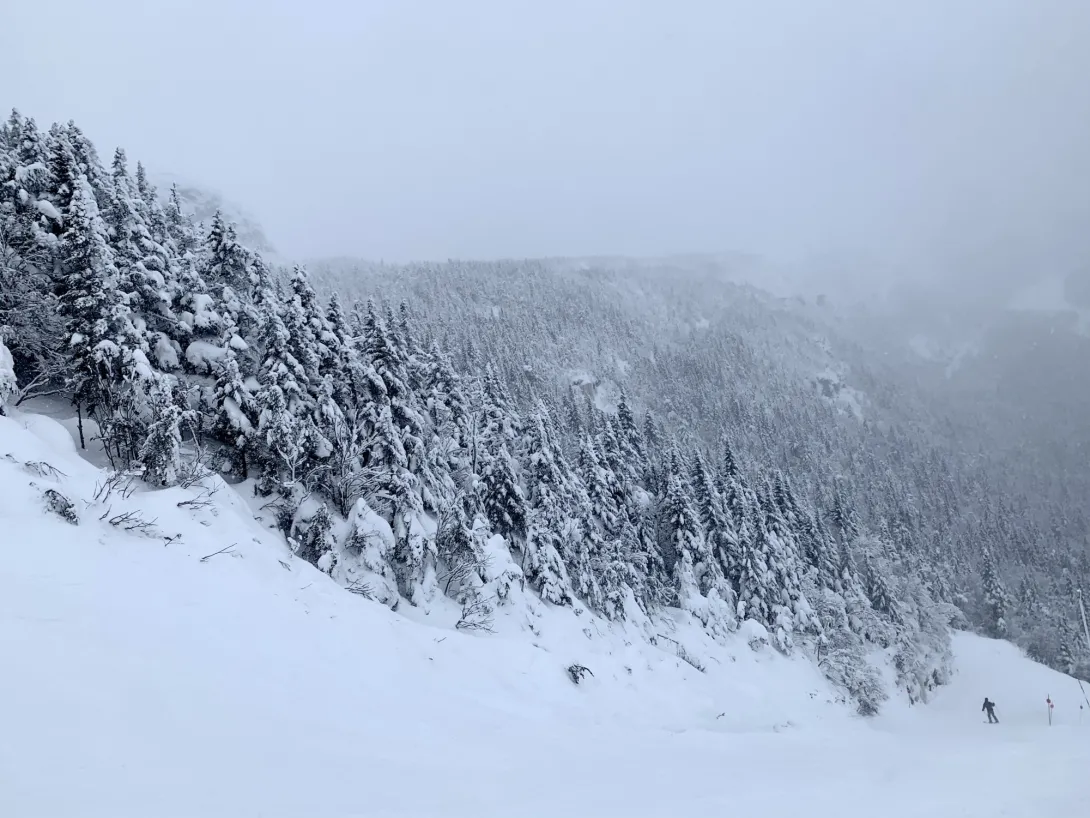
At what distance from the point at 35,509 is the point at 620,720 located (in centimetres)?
1425

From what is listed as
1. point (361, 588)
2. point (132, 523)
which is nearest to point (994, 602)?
point (361, 588)

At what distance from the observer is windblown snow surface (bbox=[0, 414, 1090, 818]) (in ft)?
17.8

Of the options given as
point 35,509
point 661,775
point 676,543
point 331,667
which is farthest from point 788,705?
point 35,509

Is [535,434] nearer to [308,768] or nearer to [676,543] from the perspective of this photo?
[676,543]

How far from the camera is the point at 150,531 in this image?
34.6 feet

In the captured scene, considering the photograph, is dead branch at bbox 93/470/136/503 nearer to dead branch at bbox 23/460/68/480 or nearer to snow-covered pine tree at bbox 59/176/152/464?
dead branch at bbox 23/460/68/480

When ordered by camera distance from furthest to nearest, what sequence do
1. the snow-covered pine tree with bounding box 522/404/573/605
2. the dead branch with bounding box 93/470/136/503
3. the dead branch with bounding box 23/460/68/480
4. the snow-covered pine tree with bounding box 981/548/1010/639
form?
the snow-covered pine tree with bounding box 981/548/1010/639 → the snow-covered pine tree with bounding box 522/404/573/605 → the dead branch with bounding box 93/470/136/503 → the dead branch with bounding box 23/460/68/480

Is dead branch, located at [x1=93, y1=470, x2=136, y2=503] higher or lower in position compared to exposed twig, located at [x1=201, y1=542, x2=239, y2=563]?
higher

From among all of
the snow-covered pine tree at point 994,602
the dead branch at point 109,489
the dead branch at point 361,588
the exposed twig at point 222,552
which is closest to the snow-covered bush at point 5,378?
the dead branch at point 109,489

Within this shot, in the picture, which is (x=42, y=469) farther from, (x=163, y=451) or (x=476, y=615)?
(x=476, y=615)

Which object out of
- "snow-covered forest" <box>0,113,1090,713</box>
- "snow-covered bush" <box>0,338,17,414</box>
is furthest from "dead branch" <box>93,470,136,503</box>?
"snow-covered bush" <box>0,338,17,414</box>

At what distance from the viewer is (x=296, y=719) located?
775 cm

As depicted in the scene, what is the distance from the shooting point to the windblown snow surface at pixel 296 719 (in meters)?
5.41

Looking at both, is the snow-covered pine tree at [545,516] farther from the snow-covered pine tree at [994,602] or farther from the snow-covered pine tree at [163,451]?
the snow-covered pine tree at [994,602]
